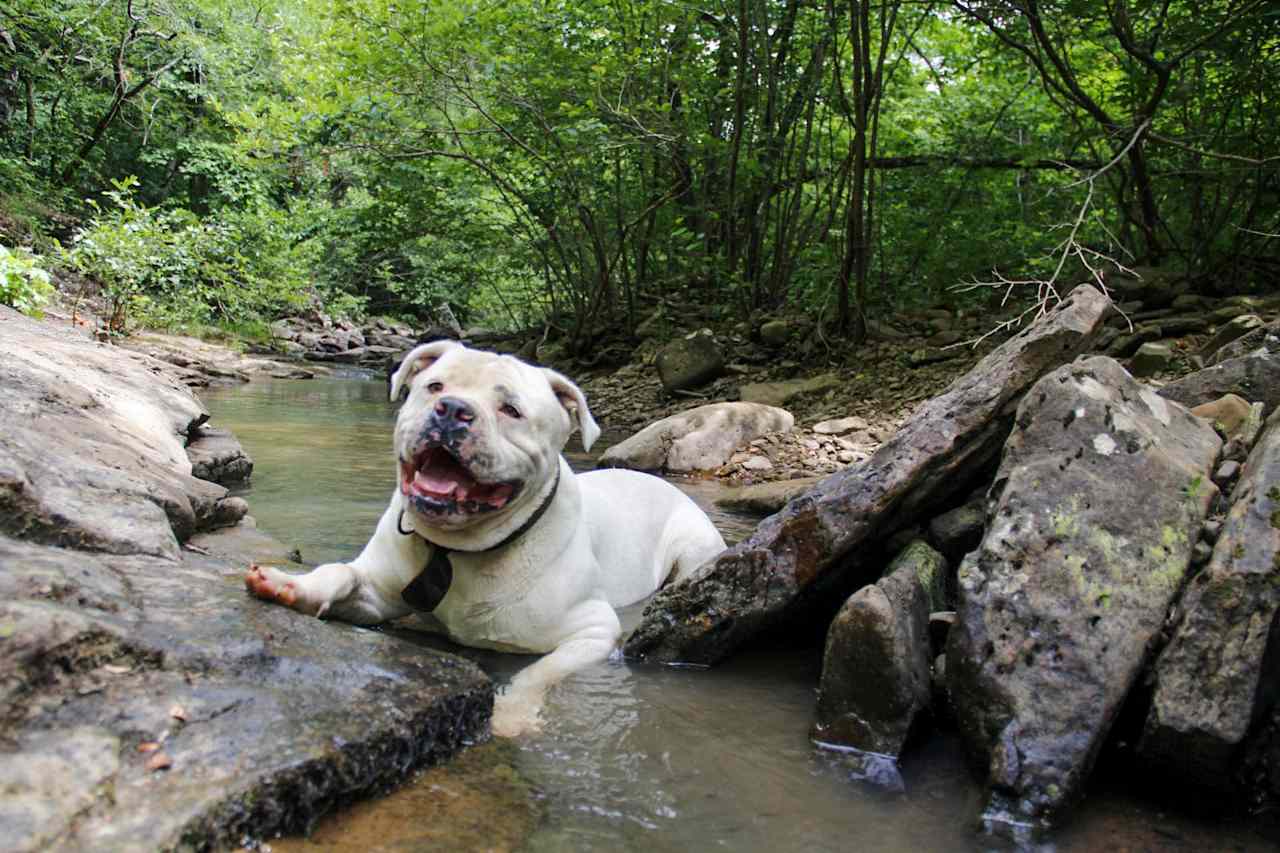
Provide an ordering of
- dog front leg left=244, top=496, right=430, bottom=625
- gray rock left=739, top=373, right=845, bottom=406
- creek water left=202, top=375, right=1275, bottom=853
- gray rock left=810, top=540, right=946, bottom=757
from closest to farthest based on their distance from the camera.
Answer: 1. creek water left=202, top=375, right=1275, bottom=853
2. gray rock left=810, top=540, right=946, bottom=757
3. dog front leg left=244, top=496, right=430, bottom=625
4. gray rock left=739, top=373, right=845, bottom=406

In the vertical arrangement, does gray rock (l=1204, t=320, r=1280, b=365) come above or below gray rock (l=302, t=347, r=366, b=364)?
above

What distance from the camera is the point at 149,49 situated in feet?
78.0

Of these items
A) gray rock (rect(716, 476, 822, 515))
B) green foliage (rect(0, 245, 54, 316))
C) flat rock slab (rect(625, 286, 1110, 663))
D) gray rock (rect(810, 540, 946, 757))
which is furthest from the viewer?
green foliage (rect(0, 245, 54, 316))

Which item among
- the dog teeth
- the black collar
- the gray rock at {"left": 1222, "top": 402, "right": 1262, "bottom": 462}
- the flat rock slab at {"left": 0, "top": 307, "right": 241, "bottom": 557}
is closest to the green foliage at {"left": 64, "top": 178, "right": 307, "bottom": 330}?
the flat rock slab at {"left": 0, "top": 307, "right": 241, "bottom": 557}

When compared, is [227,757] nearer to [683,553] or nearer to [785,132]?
[683,553]

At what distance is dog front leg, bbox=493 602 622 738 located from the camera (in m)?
2.84

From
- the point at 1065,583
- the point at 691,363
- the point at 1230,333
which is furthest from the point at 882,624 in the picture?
the point at 691,363

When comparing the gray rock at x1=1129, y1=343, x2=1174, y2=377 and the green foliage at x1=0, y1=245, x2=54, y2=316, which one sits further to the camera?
the green foliage at x1=0, y1=245, x2=54, y2=316

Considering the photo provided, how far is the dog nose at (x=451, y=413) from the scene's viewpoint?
3182mm

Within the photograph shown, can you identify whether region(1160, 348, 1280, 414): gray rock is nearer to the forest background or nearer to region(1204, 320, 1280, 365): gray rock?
region(1204, 320, 1280, 365): gray rock

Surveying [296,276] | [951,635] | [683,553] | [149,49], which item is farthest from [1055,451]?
[149,49]

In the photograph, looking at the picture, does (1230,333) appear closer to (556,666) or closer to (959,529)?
(959,529)

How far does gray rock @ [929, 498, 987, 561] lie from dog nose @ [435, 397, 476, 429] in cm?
198

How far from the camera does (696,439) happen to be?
913cm
